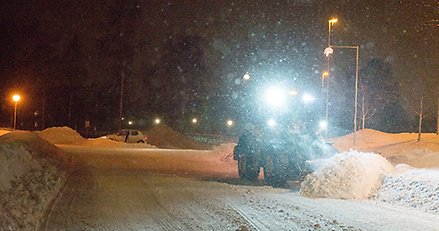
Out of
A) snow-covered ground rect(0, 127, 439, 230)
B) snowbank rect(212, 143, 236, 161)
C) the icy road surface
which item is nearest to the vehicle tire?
snow-covered ground rect(0, 127, 439, 230)

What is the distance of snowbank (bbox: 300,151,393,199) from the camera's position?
14.9 metres

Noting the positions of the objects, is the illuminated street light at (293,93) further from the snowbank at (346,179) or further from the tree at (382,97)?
the tree at (382,97)

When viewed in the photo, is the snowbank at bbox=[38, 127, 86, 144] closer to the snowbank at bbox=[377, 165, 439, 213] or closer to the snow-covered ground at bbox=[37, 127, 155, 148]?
the snow-covered ground at bbox=[37, 127, 155, 148]

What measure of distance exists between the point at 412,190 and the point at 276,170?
5631mm

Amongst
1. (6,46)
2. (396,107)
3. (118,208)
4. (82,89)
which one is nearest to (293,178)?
(118,208)

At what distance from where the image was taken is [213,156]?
113 feet

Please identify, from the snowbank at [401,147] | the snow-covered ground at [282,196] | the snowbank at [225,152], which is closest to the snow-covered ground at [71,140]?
the snowbank at [225,152]

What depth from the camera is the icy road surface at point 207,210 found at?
33.3 ft

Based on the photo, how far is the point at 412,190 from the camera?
1397cm

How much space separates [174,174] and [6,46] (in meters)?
58.3

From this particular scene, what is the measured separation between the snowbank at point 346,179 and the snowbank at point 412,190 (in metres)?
0.37

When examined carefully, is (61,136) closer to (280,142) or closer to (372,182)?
(280,142)

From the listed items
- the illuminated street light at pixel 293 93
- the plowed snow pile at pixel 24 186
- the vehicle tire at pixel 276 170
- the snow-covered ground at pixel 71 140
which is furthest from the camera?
the snow-covered ground at pixel 71 140

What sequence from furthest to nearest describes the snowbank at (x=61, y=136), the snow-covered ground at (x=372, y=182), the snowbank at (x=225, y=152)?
1. the snowbank at (x=61, y=136)
2. the snowbank at (x=225, y=152)
3. the snow-covered ground at (x=372, y=182)
